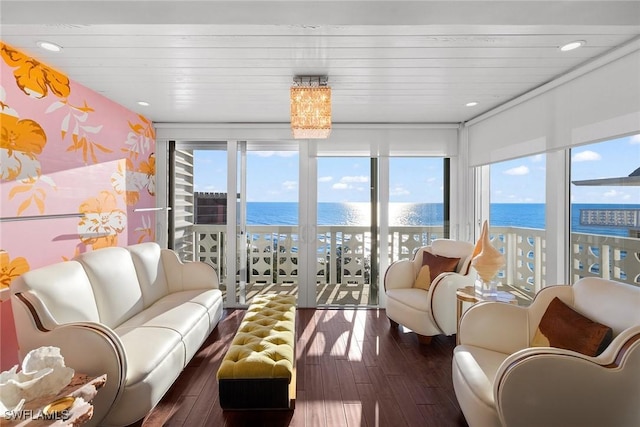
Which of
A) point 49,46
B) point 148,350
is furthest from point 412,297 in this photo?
point 49,46

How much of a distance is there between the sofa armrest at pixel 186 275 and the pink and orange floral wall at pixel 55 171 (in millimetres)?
600

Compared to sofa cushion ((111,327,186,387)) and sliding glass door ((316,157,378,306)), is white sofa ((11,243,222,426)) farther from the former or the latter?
sliding glass door ((316,157,378,306))

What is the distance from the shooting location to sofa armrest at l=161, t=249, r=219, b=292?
3.45m

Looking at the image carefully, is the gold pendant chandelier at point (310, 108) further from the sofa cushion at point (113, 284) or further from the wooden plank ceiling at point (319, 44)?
the sofa cushion at point (113, 284)

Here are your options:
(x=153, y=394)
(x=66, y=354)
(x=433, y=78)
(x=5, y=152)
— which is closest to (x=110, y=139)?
(x=5, y=152)

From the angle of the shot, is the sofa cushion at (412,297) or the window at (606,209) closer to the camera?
the window at (606,209)

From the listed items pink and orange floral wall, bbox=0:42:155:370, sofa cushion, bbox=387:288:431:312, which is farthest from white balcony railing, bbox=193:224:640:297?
pink and orange floral wall, bbox=0:42:155:370

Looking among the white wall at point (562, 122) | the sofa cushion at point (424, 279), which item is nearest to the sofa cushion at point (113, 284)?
the sofa cushion at point (424, 279)

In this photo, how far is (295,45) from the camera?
2.13m

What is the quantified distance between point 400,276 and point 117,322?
2726mm

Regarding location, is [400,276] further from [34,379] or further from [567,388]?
[34,379]

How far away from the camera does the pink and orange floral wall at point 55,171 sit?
85.4 inches

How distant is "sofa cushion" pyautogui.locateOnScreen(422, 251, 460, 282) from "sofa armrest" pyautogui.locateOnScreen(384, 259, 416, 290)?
0.19 m

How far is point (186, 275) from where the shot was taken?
348 centimetres
